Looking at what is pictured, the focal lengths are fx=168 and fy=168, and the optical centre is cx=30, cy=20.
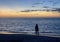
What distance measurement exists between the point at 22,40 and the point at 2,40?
180 cm

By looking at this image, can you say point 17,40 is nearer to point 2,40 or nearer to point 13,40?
point 13,40

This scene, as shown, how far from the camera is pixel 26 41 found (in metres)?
14.8

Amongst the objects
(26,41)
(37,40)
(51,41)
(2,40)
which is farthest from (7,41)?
(51,41)

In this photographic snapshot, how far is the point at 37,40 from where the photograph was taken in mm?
15172

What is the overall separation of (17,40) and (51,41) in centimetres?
308

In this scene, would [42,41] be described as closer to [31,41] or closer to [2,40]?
[31,41]

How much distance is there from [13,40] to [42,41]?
8.62ft

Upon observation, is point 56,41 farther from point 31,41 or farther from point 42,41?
point 31,41

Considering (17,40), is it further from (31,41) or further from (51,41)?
(51,41)

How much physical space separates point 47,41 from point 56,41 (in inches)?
32.9

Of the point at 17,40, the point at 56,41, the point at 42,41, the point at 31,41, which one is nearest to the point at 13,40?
the point at 17,40

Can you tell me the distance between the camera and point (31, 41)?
48.6 ft

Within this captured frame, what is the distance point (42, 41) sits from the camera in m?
14.9

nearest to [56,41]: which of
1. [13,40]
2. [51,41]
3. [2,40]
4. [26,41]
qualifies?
[51,41]
